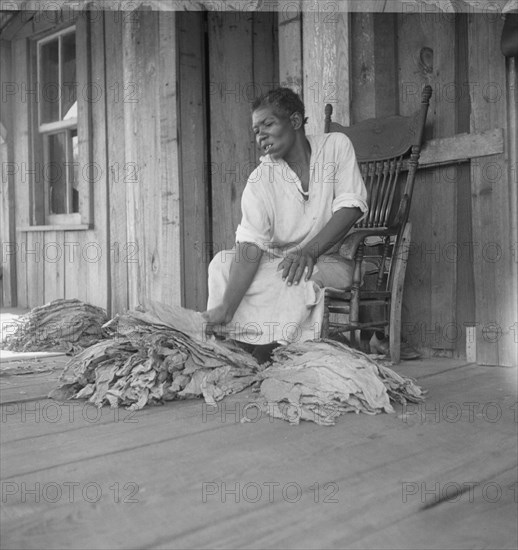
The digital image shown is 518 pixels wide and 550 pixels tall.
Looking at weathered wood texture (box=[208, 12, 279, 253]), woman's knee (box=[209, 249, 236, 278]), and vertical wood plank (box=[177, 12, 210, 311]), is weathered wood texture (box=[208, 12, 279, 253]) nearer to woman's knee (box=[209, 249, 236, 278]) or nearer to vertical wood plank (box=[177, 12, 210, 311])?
vertical wood plank (box=[177, 12, 210, 311])

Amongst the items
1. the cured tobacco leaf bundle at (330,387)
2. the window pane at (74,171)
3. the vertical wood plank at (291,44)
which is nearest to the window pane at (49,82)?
the window pane at (74,171)

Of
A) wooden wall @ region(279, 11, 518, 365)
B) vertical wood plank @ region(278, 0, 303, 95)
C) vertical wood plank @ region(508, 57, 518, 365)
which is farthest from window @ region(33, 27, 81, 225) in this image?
vertical wood plank @ region(508, 57, 518, 365)

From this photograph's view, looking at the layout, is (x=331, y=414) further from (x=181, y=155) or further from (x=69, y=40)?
(x=69, y=40)

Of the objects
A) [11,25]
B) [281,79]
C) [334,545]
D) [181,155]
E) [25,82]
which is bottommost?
[334,545]

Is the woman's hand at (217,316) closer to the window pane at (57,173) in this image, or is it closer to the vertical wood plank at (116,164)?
the vertical wood plank at (116,164)

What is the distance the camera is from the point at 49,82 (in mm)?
6102

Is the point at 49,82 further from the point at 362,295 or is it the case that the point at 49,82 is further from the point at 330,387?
the point at 330,387

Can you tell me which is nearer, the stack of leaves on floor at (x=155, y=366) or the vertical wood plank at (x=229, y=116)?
the stack of leaves on floor at (x=155, y=366)

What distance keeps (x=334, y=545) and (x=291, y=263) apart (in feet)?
5.72

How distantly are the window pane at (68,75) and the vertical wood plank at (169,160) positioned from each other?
1633 mm

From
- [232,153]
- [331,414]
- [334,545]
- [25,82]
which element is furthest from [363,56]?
[25,82]

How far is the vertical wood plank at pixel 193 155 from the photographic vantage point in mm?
4371

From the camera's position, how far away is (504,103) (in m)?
3.07

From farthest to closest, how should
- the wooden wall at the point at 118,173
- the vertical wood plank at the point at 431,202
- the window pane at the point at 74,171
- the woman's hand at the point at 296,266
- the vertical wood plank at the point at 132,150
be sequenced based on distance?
the window pane at the point at 74,171 → the vertical wood plank at the point at 132,150 → the wooden wall at the point at 118,173 → the vertical wood plank at the point at 431,202 → the woman's hand at the point at 296,266
